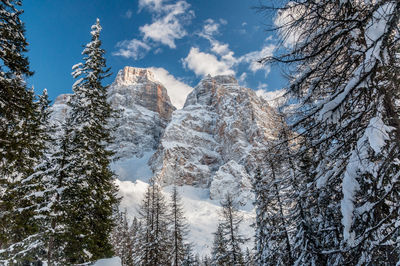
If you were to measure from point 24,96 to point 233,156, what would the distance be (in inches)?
5502


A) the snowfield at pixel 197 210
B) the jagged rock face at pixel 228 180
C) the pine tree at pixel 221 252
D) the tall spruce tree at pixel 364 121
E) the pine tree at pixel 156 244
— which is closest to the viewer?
the tall spruce tree at pixel 364 121

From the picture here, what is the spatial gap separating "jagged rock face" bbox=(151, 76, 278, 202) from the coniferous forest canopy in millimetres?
116564

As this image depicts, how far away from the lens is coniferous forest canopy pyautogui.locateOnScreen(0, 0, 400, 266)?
2.66m

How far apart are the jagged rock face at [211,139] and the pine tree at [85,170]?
115m

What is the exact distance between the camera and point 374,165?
2693mm

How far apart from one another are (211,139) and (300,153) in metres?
163

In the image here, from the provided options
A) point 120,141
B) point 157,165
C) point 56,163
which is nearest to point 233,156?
point 157,165

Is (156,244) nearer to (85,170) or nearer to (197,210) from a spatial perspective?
(85,170)

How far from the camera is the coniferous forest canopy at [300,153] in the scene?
266 cm

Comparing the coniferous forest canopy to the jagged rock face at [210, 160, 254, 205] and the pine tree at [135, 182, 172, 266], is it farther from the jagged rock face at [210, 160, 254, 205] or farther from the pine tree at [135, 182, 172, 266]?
the jagged rock face at [210, 160, 254, 205]

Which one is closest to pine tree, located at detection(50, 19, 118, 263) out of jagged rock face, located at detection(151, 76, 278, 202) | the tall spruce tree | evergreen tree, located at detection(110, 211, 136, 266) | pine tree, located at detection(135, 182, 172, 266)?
the tall spruce tree

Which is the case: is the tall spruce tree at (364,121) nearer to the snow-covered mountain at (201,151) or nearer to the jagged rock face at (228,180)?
the snow-covered mountain at (201,151)

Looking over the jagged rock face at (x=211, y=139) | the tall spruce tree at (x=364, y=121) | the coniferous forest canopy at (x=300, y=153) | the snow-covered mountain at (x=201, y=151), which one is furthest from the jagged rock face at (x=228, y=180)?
the tall spruce tree at (x=364, y=121)

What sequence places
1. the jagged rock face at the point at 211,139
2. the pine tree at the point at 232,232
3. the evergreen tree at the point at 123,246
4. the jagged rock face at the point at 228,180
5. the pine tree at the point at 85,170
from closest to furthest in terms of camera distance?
the pine tree at the point at 85,170 → the pine tree at the point at 232,232 → the evergreen tree at the point at 123,246 → the jagged rock face at the point at 228,180 → the jagged rock face at the point at 211,139
